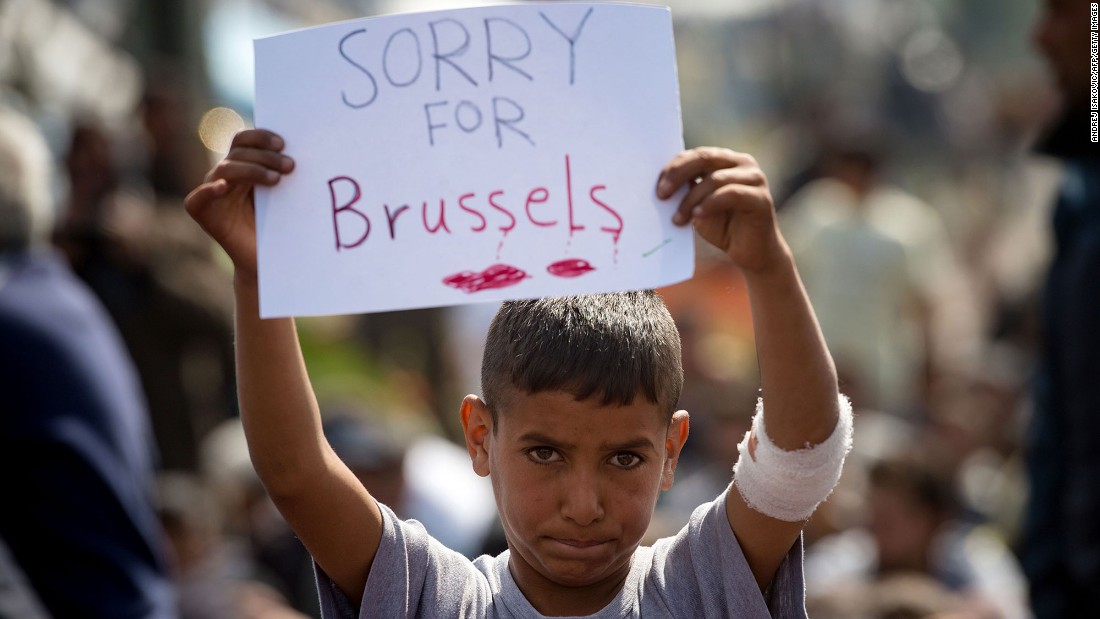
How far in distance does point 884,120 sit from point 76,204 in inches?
303

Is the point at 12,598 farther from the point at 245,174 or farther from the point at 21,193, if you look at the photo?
the point at 21,193

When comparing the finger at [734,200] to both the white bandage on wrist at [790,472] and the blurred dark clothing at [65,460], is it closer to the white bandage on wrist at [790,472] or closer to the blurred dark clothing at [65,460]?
the white bandage on wrist at [790,472]

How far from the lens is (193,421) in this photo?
23.5 feet

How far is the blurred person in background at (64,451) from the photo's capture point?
3.70 meters

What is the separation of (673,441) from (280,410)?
0.59 m

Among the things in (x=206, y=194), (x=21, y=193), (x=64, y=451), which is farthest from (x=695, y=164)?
(x=21, y=193)

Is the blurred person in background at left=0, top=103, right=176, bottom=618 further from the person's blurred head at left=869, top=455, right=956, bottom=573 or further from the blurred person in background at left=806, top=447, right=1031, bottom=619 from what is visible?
the person's blurred head at left=869, top=455, right=956, bottom=573

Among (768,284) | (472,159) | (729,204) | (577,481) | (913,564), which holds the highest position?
(472,159)

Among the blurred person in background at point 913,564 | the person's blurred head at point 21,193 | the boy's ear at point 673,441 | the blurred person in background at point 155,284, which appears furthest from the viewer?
the blurred person in background at point 155,284

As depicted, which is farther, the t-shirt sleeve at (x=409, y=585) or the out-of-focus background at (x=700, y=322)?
the out-of-focus background at (x=700, y=322)

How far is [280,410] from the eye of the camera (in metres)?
2.20

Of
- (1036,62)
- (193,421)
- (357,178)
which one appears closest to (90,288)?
(193,421)

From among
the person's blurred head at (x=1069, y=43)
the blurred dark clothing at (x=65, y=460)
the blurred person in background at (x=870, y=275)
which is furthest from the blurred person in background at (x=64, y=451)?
the blurred person in background at (x=870, y=275)

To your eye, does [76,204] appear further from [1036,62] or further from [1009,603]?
[1036,62]
